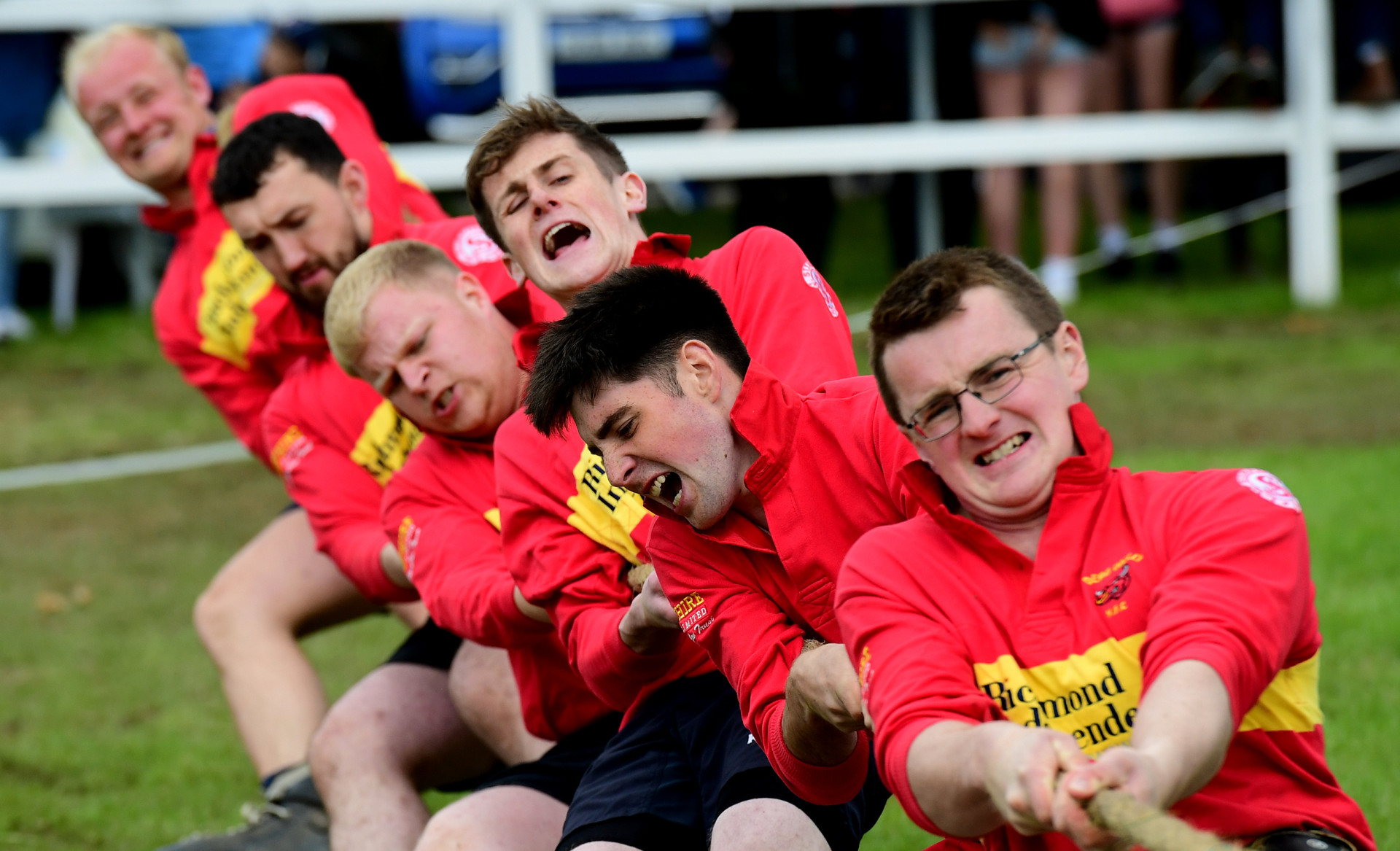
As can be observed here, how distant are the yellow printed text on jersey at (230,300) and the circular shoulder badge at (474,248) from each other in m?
0.77

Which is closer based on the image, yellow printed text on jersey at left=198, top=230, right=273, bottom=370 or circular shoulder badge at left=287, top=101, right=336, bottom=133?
yellow printed text on jersey at left=198, top=230, right=273, bottom=370

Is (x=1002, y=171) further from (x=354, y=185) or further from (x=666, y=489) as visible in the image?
(x=666, y=489)

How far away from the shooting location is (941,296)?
87.7 inches

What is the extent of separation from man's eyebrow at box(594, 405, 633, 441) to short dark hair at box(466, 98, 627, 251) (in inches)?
34.7

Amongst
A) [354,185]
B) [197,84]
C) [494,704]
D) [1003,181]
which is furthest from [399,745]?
[1003,181]

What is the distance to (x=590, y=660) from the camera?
286 centimetres

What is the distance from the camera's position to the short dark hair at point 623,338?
2.54 meters

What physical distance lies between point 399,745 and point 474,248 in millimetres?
1177

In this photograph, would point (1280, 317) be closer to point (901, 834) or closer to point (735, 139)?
point (735, 139)

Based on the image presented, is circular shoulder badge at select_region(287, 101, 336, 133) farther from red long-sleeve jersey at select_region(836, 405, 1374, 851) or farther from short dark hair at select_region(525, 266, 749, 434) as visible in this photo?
red long-sleeve jersey at select_region(836, 405, 1374, 851)

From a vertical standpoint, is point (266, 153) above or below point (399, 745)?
above

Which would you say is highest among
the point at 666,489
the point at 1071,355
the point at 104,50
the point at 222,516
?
the point at 104,50

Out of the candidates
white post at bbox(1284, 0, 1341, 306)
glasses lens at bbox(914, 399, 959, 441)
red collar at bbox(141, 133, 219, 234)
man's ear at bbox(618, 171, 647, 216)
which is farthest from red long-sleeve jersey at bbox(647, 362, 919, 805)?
white post at bbox(1284, 0, 1341, 306)

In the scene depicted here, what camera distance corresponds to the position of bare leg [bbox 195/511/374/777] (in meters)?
3.98
